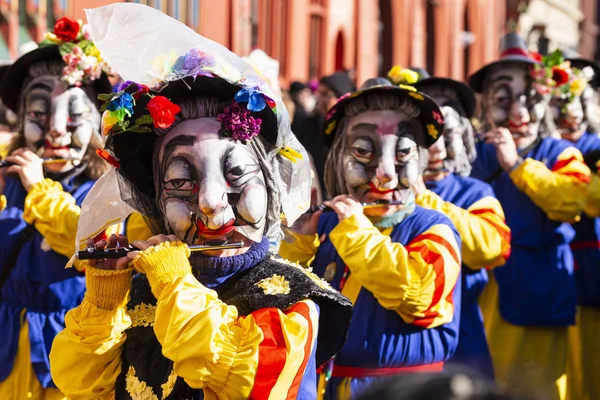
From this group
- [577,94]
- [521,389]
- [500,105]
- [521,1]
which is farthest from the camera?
[521,1]

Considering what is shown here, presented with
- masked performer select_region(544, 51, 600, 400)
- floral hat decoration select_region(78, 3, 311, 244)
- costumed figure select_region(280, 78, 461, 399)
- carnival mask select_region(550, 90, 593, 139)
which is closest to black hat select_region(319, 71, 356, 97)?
carnival mask select_region(550, 90, 593, 139)

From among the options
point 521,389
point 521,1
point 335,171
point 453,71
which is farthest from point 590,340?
point 521,1

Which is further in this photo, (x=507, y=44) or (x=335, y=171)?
(x=507, y=44)

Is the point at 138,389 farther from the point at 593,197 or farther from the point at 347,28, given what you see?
the point at 347,28

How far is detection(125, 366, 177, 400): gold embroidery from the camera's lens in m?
2.56

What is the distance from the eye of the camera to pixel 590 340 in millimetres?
6102

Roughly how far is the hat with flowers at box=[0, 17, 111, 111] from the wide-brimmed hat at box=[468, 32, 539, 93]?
2504 millimetres

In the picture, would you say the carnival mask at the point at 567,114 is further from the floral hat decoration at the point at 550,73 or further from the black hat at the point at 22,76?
the black hat at the point at 22,76

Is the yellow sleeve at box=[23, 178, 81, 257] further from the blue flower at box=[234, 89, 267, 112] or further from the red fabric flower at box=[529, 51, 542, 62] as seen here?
the red fabric flower at box=[529, 51, 542, 62]

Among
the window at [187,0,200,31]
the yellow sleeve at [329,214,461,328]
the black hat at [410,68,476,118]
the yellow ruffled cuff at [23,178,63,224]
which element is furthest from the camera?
the window at [187,0,200,31]

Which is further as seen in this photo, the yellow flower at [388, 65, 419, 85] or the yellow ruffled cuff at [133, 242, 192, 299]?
the yellow flower at [388, 65, 419, 85]

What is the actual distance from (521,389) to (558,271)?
13.8 ft

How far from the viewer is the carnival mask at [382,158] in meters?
3.79

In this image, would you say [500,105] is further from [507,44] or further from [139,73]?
[139,73]
